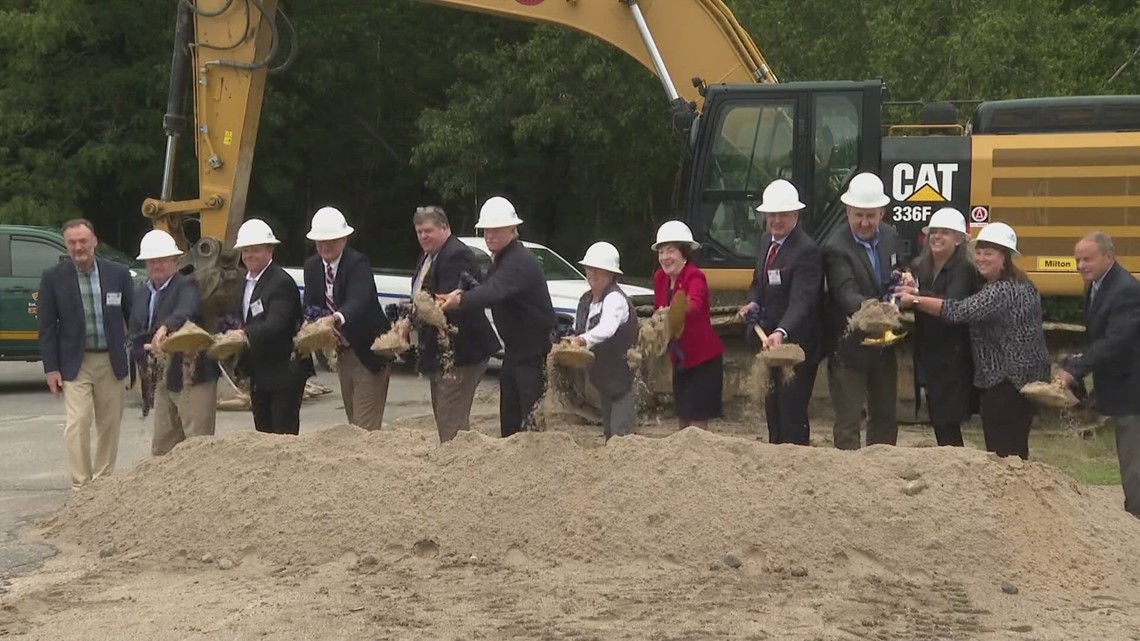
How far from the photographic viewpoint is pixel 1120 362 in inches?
315

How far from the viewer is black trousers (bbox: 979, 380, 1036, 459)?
8.09 meters

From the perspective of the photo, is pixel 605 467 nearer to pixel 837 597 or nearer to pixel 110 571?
pixel 837 597

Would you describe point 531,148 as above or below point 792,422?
above

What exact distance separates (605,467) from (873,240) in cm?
223

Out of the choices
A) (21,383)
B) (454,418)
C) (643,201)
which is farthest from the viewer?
(643,201)

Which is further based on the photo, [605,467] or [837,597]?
[605,467]

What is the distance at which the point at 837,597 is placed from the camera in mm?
6762

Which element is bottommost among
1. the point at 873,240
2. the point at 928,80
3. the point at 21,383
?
the point at 21,383

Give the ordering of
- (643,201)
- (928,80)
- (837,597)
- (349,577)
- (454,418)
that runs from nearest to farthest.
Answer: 1. (837,597)
2. (349,577)
3. (454,418)
4. (928,80)
5. (643,201)

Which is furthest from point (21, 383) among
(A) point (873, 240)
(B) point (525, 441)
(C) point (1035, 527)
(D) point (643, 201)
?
(D) point (643, 201)

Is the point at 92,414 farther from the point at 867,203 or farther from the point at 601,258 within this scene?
the point at 867,203

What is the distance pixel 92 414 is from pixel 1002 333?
19.4 ft

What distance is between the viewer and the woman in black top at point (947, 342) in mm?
8305

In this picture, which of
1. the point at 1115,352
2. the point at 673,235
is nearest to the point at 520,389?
the point at 673,235
